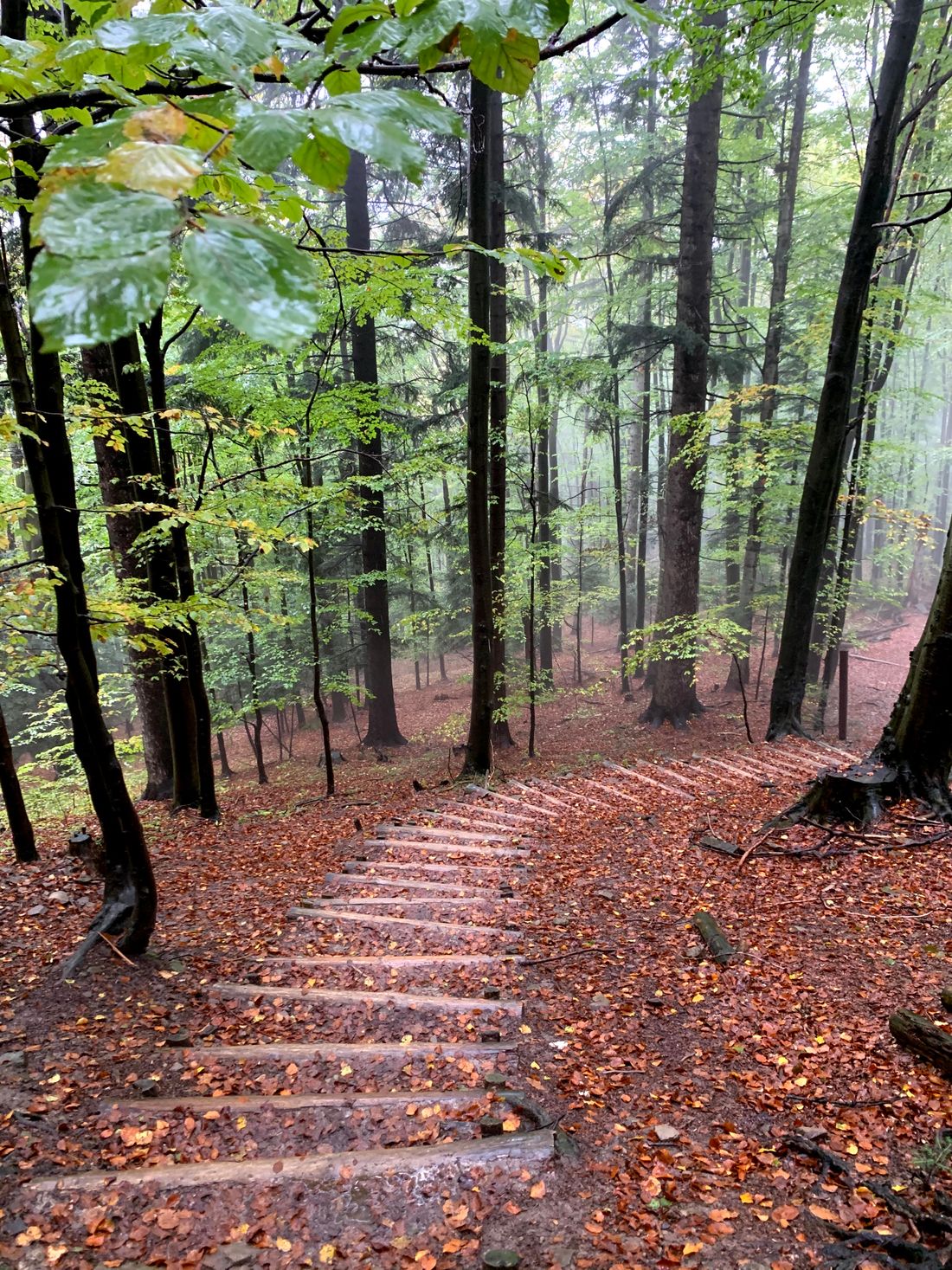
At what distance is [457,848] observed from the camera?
605cm

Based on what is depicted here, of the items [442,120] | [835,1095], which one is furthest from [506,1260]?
[442,120]

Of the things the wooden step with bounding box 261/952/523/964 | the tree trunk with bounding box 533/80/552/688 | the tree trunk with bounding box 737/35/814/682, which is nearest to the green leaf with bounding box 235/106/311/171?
the wooden step with bounding box 261/952/523/964

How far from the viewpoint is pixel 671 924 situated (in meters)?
4.18

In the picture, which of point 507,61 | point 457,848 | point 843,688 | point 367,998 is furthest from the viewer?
point 843,688

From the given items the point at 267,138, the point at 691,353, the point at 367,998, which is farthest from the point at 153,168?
the point at 691,353

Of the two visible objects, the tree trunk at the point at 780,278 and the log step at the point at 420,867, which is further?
the tree trunk at the point at 780,278

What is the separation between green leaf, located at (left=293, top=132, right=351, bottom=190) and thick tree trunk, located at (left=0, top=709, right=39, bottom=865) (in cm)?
607

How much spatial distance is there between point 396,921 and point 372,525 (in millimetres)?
8142

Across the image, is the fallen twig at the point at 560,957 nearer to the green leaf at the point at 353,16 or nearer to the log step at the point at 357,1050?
the log step at the point at 357,1050

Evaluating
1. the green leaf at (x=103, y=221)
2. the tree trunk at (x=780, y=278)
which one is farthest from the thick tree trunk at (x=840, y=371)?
the green leaf at (x=103, y=221)

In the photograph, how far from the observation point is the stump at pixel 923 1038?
2631mm

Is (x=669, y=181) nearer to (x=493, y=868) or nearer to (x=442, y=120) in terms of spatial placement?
(x=493, y=868)

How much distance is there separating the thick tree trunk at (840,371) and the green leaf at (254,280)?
7.84 m

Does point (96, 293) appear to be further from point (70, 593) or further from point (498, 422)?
point (498, 422)
